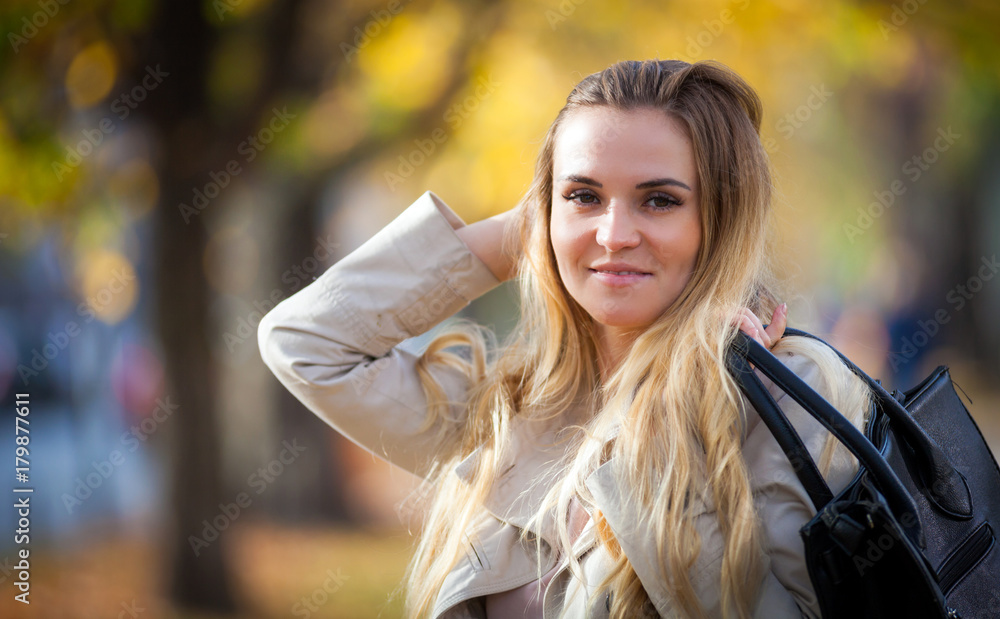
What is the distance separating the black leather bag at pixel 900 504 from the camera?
1.27 meters

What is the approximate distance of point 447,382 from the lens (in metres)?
2.29

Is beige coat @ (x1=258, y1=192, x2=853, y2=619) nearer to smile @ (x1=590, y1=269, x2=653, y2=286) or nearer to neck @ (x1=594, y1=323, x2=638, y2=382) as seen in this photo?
neck @ (x1=594, y1=323, x2=638, y2=382)

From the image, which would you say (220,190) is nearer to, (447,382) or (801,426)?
(447,382)

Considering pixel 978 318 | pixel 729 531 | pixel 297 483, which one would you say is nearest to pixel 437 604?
pixel 729 531

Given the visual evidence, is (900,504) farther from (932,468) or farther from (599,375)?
(599,375)

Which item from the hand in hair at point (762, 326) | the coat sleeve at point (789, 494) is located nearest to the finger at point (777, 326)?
the hand in hair at point (762, 326)

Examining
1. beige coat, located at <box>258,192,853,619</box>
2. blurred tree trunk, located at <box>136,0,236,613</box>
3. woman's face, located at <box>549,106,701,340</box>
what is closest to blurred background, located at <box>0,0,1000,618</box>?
blurred tree trunk, located at <box>136,0,236,613</box>

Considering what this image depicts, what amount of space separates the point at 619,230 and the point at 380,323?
2.55 ft

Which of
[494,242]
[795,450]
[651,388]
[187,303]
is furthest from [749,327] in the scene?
[187,303]

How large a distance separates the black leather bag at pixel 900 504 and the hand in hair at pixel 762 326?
4 centimetres

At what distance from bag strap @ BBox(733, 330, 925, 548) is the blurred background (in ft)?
3.76

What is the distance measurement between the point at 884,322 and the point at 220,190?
8.89 m

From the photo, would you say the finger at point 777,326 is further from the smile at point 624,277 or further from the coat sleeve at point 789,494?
the smile at point 624,277

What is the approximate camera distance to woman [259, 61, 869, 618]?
1.53 meters
